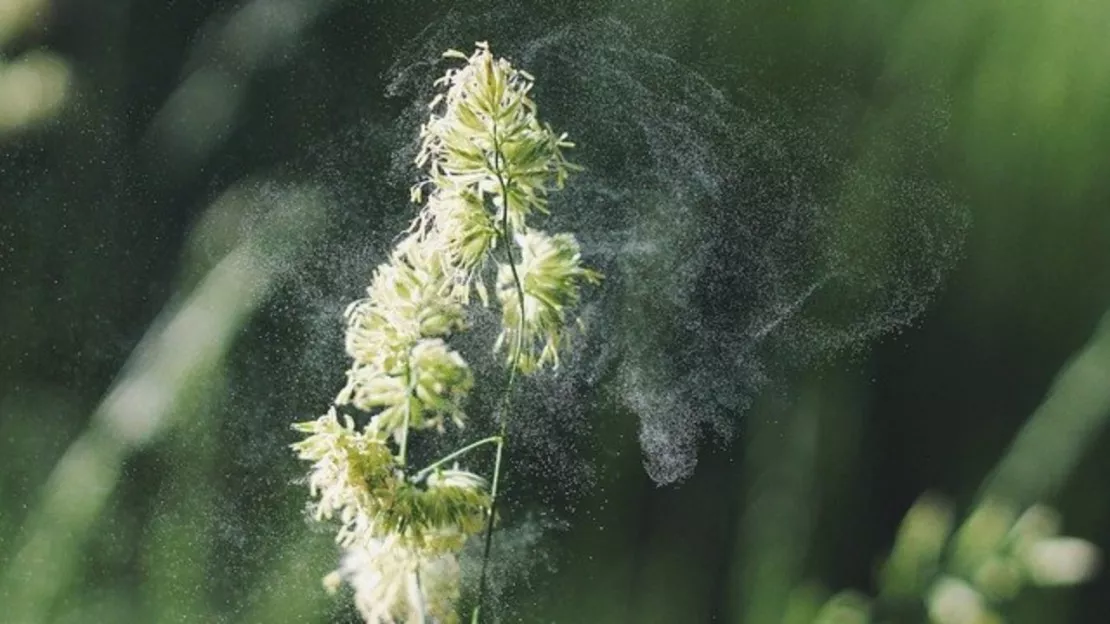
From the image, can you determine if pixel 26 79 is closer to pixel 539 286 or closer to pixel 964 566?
pixel 539 286

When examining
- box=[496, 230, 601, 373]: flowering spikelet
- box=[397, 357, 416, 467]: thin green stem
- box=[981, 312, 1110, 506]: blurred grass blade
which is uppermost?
box=[496, 230, 601, 373]: flowering spikelet

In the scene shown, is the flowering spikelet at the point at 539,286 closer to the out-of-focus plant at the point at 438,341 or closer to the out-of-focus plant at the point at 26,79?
the out-of-focus plant at the point at 438,341

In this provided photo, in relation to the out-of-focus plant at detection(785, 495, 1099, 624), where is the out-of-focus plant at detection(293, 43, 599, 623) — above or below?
above

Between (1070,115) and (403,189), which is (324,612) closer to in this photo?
(403,189)

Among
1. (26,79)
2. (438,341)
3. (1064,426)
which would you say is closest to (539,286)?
(438,341)

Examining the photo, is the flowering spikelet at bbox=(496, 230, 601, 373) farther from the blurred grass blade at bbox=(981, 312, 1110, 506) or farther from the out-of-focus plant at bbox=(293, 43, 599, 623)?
the blurred grass blade at bbox=(981, 312, 1110, 506)

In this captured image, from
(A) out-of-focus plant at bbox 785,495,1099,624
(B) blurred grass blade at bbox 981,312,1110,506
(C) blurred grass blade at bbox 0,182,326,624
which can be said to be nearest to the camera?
(A) out-of-focus plant at bbox 785,495,1099,624

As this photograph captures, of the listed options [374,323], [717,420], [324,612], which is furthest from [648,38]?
[324,612]

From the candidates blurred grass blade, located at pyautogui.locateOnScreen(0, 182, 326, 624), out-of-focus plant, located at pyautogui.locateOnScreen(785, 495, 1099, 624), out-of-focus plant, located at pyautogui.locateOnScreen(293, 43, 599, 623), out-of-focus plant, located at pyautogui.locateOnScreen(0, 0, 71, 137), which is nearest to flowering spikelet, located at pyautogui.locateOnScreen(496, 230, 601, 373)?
out-of-focus plant, located at pyautogui.locateOnScreen(293, 43, 599, 623)
